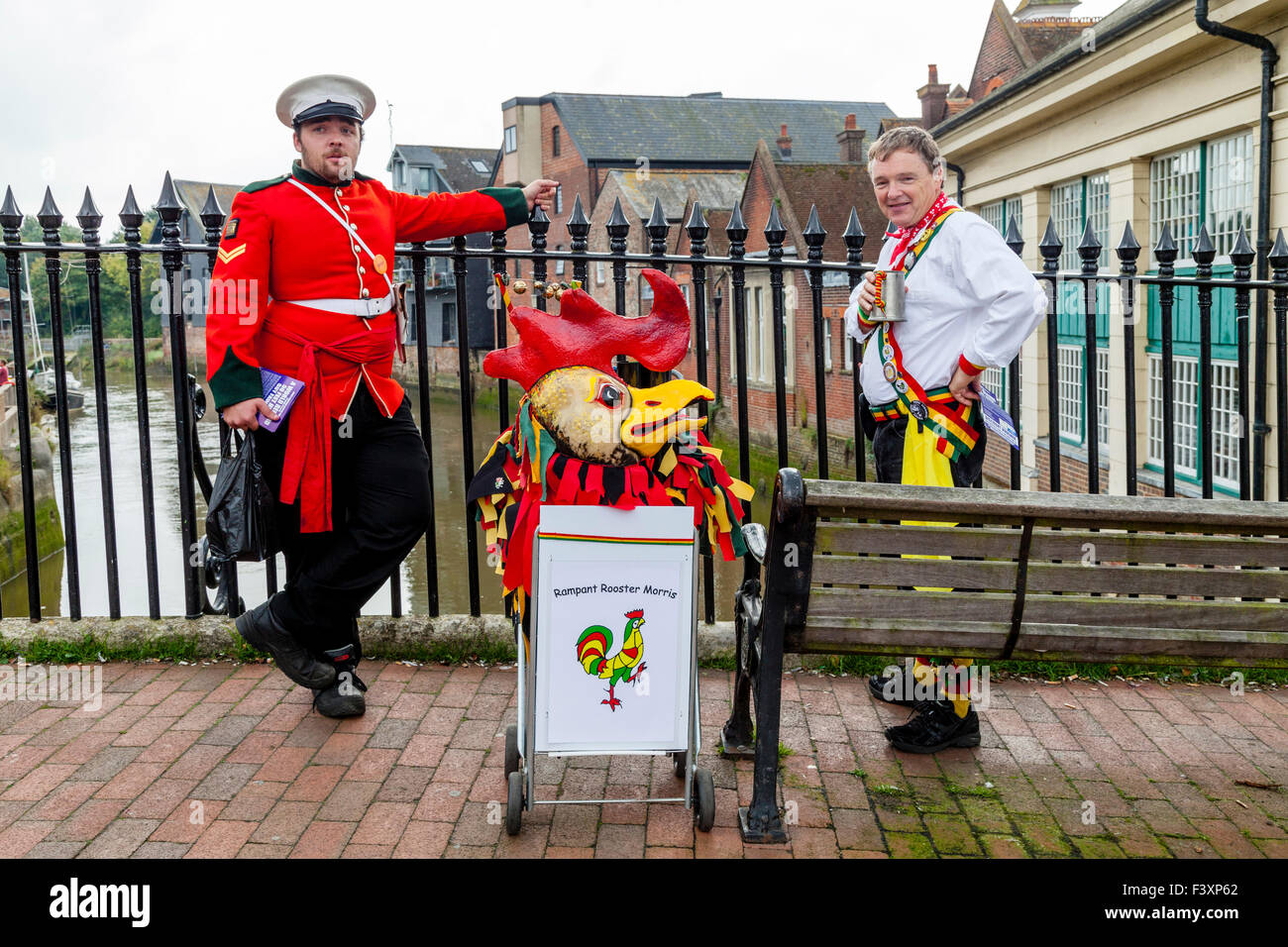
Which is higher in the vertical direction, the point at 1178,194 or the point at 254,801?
the point at 1178,194

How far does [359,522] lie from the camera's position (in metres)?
4.19

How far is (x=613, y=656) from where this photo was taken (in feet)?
11.4

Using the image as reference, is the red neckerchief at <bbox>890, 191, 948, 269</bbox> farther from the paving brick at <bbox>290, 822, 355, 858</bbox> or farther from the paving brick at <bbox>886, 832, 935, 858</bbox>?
the paving brick at <bbox>290, 822, 355, 858</bbox>

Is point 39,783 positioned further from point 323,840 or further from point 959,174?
point 959,174

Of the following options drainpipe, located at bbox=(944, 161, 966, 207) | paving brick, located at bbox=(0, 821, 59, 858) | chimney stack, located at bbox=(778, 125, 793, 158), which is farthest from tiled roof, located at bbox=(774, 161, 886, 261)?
paving brick, located at bbox=(0, 821, 59, 858)

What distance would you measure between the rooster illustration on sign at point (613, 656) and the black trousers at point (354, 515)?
3.36ft

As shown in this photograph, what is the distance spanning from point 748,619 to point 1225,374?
10.3 metres

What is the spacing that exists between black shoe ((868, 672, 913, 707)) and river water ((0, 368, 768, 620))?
118 inches

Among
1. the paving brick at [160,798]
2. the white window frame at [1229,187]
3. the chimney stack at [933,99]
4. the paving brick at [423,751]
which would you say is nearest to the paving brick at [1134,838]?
the paving brick at [423,751]

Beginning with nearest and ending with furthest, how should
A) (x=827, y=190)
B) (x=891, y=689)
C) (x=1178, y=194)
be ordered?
(x=891, y=689) → (x=1178, y=194) → (x=827, y=190)

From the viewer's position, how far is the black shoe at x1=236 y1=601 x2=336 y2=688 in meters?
4.27

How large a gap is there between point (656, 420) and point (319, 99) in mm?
1717

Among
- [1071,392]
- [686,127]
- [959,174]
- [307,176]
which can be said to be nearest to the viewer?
[307,176]

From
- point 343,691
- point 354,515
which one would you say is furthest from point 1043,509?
point 343,691
